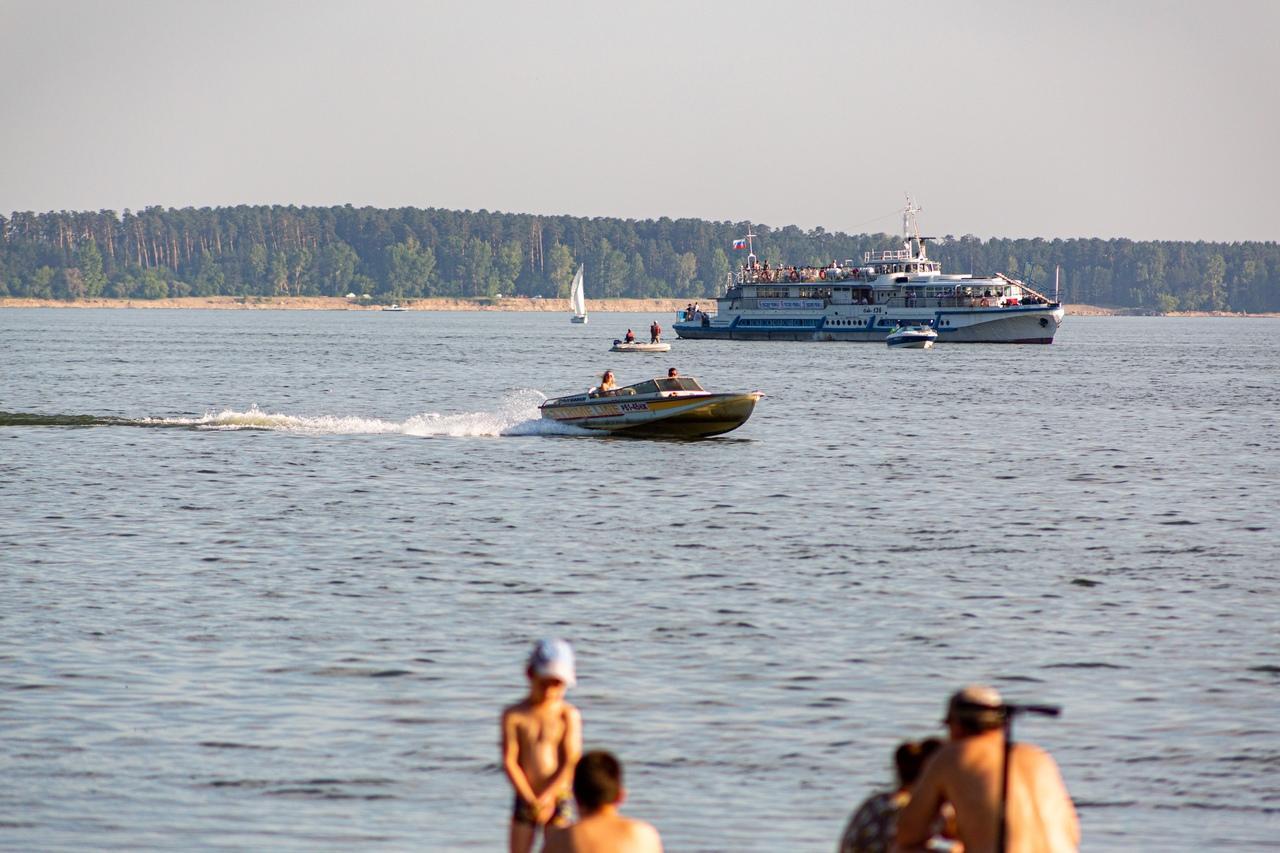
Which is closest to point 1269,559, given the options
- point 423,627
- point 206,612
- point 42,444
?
point 423,627

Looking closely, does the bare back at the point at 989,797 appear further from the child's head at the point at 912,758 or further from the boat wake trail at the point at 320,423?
the boat wake trail at the point at 320,423

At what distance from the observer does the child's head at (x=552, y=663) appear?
32.2ft

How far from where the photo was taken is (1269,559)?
1134 inches

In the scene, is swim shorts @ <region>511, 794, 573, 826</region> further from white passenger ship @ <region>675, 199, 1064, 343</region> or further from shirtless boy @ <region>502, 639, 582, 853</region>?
white passenger ship @ <region>675, 199, 1064, 343</region>

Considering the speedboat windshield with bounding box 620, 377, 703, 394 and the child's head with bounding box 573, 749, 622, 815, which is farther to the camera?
the speedboat windshield with bounding box 620, 377, 703, 394

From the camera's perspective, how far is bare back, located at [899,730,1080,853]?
8.63 metres

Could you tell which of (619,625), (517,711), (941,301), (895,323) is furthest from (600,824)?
(895,323)

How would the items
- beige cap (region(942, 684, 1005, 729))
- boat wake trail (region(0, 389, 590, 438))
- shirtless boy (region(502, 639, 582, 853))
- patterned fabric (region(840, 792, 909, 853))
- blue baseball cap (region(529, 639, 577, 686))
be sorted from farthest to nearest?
boat wake trail (region(0, 389, 590, 438))
shirtless boy (region(502, 639, 582, 853))
blue baseball cap (region(529, 639, 577, 686))
patterned fabric (region(840, 792, 909, 853))
beige cap (region(942, 684, 1005, 729))

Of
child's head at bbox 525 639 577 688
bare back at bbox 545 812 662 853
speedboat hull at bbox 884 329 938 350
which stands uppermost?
child's head at bbox 525 639 577 688

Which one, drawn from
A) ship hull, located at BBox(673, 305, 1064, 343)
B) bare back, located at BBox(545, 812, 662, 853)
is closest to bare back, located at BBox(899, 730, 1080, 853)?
bare back, located at BBox(545, 812, 662, 853)

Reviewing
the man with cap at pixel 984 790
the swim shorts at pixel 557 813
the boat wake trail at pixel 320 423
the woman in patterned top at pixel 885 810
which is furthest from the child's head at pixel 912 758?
the boat wake trail at pixel 320 423

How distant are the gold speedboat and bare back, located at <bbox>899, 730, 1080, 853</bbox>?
38.2m

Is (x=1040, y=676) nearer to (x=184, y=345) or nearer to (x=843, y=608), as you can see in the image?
(x=843, y=608)

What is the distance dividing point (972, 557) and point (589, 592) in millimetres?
7417
